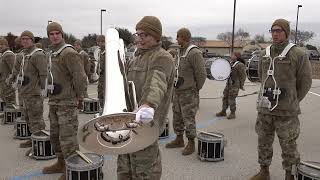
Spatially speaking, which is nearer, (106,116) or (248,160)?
(106,116)

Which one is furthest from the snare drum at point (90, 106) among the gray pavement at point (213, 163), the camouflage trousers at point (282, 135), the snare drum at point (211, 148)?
the camouflage trousers at point (282, 135)

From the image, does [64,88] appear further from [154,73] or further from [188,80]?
[154,73]

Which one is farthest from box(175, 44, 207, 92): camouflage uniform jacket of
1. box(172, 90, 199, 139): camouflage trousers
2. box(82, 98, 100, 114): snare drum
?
box(82, 98, 100, 114): snare drum

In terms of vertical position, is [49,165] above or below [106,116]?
below

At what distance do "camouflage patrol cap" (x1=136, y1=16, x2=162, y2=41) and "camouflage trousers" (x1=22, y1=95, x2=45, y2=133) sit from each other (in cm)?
377

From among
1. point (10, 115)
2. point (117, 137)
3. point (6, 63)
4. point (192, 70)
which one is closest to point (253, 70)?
point (192, 70)

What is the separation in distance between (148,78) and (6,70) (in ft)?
24.8

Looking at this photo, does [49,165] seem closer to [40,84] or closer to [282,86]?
[40,84]

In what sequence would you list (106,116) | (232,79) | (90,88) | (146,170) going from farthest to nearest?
1. (90,88)
2. (232,79)
3. (146,170)
4. (106,116)

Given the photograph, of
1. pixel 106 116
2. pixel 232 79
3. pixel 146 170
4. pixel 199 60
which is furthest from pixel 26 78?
pixel 232 79

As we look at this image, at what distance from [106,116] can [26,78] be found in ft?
14.6

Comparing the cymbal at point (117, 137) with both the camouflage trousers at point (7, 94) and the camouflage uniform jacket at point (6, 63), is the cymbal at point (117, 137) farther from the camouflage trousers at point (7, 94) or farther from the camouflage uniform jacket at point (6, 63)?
the camouflage trousers at point (7, 94)

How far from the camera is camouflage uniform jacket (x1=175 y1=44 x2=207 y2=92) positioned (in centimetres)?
647

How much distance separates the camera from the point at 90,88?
1738 cm
